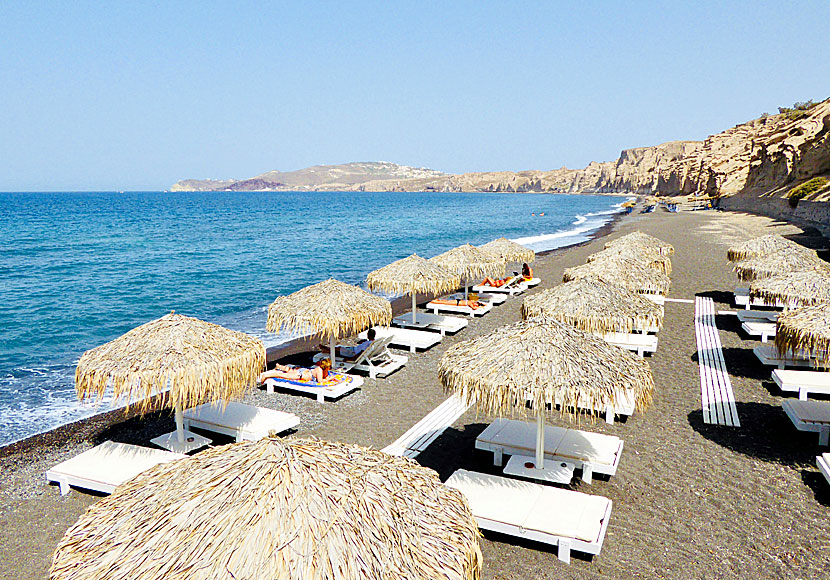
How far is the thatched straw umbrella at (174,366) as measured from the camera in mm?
7586

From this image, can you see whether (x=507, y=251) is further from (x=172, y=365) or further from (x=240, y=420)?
(x=172, y=365)

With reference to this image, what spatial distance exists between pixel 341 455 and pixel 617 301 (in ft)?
26.4

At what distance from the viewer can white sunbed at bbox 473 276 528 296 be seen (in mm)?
20781

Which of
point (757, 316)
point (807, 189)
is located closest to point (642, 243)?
point (757, 316)

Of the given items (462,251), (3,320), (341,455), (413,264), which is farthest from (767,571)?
(3,320)

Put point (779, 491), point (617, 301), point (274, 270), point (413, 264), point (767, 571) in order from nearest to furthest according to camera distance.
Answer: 1. point (767, 571)
2. point (779, 491)
3. point (617, 301)
4. point (413, 264)
5. point (274, 270)

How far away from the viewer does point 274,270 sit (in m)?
33.8

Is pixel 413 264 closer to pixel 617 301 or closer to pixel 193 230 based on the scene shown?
pixel 617 301

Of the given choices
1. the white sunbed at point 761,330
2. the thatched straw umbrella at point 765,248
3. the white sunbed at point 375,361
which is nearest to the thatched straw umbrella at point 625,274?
the white sunbed at point 761,330

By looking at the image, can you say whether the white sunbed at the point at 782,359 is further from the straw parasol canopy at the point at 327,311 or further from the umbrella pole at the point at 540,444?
the straw parasol canopy at the point at 327,311

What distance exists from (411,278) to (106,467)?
8.64 meters

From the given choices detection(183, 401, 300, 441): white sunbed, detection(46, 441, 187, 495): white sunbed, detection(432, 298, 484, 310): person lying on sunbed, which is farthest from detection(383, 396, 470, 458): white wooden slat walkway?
detection(432, 298, 484, 310): person lying on sunbed

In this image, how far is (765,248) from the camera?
16797 mm

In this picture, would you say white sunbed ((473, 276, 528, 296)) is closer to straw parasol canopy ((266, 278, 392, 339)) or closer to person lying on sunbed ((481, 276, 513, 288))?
person lying on sunbed ((481, 276, 513, 288))
